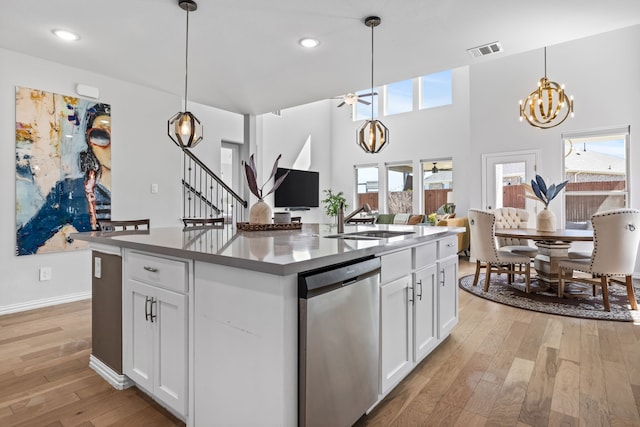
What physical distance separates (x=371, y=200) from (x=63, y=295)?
6.77 meters

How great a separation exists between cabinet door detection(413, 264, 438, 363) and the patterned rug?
1.80 m

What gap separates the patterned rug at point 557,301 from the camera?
327 cm

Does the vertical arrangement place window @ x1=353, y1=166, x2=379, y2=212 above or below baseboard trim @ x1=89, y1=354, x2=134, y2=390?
above

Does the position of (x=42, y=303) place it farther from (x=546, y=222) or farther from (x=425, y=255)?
(x=546, y=222)

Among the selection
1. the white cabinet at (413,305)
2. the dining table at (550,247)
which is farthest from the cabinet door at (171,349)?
the dining table at (550,247)

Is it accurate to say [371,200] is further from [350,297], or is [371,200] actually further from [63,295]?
[350,297]

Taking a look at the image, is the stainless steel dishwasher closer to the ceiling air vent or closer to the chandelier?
the ceiling air vent

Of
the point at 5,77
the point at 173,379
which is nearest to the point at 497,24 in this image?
the point at 173,379

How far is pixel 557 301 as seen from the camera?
3.73 metres

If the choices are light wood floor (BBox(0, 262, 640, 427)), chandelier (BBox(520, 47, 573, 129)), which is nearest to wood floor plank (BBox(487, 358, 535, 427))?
light wood floor (BBox(0, 262, 640, 427))

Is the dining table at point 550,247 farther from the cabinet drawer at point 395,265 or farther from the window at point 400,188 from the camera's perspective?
the window at point 400,188

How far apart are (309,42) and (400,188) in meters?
5.99

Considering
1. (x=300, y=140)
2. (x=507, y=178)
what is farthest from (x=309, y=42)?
(x=300, y=140)

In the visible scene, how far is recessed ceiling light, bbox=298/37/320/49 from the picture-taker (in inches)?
122
